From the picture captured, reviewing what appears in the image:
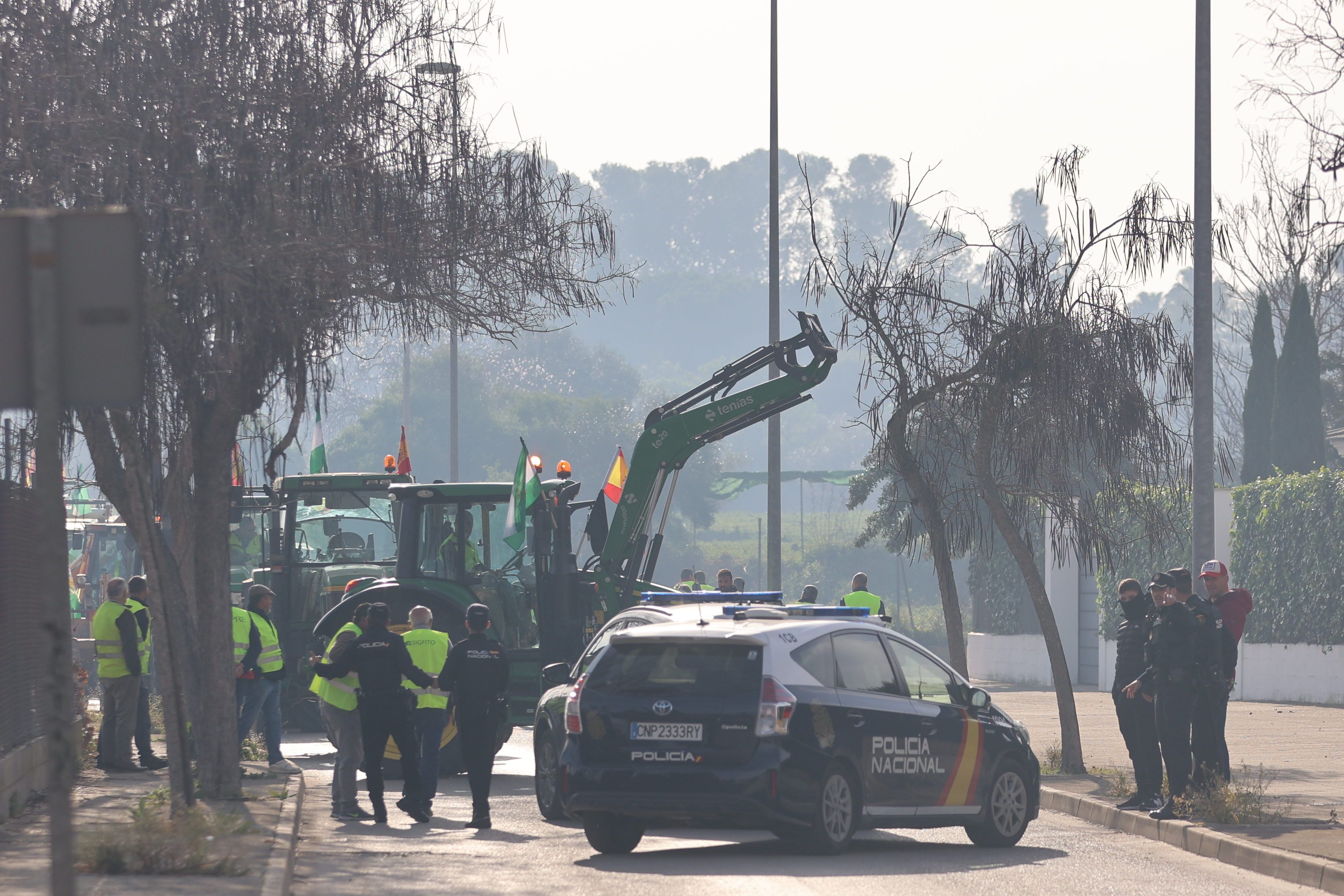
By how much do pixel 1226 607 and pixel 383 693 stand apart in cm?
739

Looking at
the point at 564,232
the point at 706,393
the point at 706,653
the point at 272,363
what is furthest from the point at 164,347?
the point at 706,393

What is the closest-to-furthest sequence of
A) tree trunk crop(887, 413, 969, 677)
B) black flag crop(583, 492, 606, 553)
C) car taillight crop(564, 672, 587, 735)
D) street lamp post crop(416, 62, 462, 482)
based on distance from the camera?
car taillight crop(564, 672, 587, 735)
street lamp post crop(416, 62, 462, 482)
tree trunk crop(887, 413, 969, 677)
black flag crop(583, 492, 606, 553)

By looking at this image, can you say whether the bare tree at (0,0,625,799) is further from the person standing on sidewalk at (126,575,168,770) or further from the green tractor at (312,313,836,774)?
the green tractor at (312,313,836,774)

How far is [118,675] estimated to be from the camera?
17484 mm

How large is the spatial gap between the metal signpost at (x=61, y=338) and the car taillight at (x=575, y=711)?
20.2 ft

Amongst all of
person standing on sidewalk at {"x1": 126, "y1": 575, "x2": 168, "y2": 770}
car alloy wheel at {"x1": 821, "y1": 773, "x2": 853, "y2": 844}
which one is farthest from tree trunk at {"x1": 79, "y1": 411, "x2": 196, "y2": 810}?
car alloy wheel at {"x1": 821, "y1": 773, "x2": 853, "y2": 844}

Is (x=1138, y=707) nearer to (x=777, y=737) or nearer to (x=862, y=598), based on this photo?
(x=777, y=737)

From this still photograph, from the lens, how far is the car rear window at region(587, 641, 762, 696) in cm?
1193

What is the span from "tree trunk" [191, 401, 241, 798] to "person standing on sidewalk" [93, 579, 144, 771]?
9.83ft

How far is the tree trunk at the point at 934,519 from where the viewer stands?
18.3 metres

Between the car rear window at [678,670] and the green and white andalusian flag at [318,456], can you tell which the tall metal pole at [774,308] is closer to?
the green and white andalusian flag at [318,456]

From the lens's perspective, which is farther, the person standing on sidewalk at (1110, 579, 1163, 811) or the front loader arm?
the front loader arm

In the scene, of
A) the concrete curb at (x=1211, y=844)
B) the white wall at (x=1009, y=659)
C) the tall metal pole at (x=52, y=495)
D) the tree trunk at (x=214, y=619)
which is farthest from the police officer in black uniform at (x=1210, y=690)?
the white wall at (x=1009, y=659)

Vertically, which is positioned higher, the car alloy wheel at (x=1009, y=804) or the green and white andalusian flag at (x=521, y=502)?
the green and white andalusian flag at (x=521, y=502)
